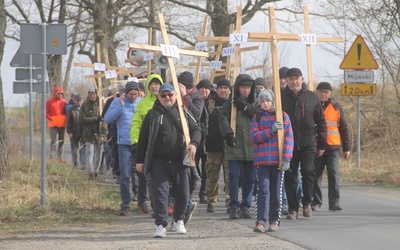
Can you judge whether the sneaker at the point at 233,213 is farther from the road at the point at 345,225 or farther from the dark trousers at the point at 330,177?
the dark trousers at the point at 330,177

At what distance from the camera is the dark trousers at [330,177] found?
A: 1399 cm

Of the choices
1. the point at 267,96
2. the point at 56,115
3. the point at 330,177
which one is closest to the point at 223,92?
the point at 330,177

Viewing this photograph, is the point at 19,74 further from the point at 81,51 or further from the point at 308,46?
the point at 81,51

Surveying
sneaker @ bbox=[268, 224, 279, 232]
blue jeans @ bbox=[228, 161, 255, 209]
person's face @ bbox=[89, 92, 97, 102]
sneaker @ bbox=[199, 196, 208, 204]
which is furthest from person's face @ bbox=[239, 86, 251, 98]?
person's face @ bbox=[89, 92, 97, 102]

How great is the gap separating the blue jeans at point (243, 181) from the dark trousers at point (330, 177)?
4.48 ft

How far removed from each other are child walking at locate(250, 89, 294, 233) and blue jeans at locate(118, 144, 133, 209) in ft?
8.43

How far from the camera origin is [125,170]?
13.6 m

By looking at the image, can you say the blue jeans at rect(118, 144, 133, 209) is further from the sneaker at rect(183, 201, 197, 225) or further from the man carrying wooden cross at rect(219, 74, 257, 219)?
the sneaker at rect(183, 201, 197, 225)

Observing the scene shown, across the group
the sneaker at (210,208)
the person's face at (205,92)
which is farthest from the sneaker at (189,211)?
the person's face at (205,92)

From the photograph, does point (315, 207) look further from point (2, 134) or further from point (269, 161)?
point (2, 134)

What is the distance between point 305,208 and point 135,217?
242cm

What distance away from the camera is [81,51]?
143ft

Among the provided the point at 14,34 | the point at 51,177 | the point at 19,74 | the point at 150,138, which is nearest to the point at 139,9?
the point at 14,34

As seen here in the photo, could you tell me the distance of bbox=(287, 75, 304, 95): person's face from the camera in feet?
41.0
